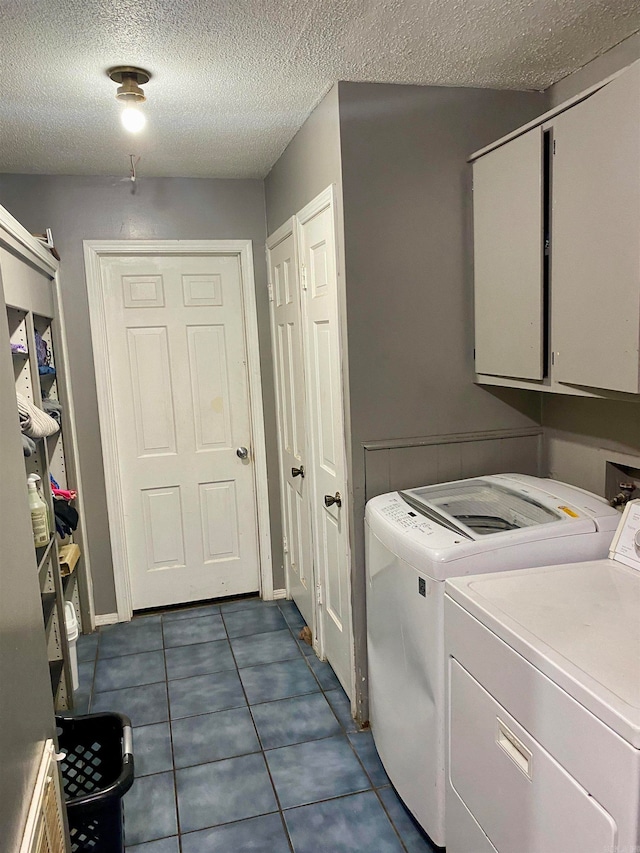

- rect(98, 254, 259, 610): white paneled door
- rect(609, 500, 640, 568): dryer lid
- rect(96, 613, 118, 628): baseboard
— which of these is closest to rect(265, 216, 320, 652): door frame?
rect(98, 254, 259, 610): white paneled door

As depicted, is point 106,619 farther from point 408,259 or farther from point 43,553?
point 408,259

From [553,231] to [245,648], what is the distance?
236cm

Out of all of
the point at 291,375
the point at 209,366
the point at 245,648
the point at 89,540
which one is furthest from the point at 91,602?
the point at 291,375

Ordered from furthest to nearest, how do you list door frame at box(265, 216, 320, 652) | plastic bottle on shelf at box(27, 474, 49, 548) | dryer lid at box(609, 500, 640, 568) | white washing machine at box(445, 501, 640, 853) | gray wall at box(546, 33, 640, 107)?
door frame at box(265, 216, 320, 652) → plastic bottle on shelf at box(27, 474, 49, 548) → gray wall at box(546, 33, 640, 107) → dryer lid at box(609, 500, 640, 568) → white washing machine at box(445, 501, 640, 853)

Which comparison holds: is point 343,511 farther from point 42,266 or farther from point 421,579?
point 42,266

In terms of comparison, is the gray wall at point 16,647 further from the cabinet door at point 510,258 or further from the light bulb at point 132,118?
the cabinet door at point 510,258

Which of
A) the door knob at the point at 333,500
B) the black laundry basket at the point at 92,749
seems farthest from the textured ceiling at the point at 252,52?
the black laundry basket at the point at 92,749

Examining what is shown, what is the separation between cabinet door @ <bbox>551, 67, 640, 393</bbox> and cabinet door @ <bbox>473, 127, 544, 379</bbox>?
0.08 metres

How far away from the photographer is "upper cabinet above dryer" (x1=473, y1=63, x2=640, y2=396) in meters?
1.51

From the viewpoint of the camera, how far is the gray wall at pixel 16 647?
952 mm

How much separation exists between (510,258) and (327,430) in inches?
38.9

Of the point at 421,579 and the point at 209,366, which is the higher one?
the point at 209,366

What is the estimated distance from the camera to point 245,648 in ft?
10.0

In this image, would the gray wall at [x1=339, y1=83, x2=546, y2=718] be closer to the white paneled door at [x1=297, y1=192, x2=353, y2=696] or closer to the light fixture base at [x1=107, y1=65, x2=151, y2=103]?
the white paneled door at [x1=297, y1=192, x2=353, y2=696]
